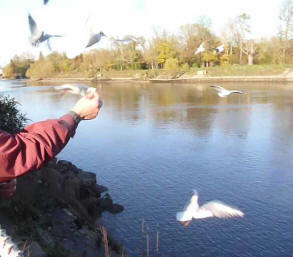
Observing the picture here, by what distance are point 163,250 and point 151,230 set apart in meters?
0.70

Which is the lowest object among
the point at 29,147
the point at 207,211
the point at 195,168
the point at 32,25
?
the point at 207,211

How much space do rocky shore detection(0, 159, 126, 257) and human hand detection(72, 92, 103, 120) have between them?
99.6 inches

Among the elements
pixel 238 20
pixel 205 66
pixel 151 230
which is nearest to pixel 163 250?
pixel 151 230

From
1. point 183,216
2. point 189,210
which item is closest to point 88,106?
point 183,216

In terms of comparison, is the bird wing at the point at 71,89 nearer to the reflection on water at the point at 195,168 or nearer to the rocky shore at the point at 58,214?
the reflection on water at the point at 195,168

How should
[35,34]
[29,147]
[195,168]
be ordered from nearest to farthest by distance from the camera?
1. [29,147]
2. [35,34]
3. [195,168]

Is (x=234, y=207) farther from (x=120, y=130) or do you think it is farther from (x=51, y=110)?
(x=51, y=110)

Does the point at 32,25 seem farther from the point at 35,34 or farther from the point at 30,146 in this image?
the point at 30,146

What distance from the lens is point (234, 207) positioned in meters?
8.45

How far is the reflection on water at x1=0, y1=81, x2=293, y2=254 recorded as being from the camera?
7.18 meters

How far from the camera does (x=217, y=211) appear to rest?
8078mm

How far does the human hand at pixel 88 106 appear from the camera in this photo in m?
1.44

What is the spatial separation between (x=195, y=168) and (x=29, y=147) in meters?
9.84

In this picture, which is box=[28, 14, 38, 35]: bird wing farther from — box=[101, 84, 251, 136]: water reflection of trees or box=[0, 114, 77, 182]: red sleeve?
box=[101, 84, 251, 136]: water reflection of trees
